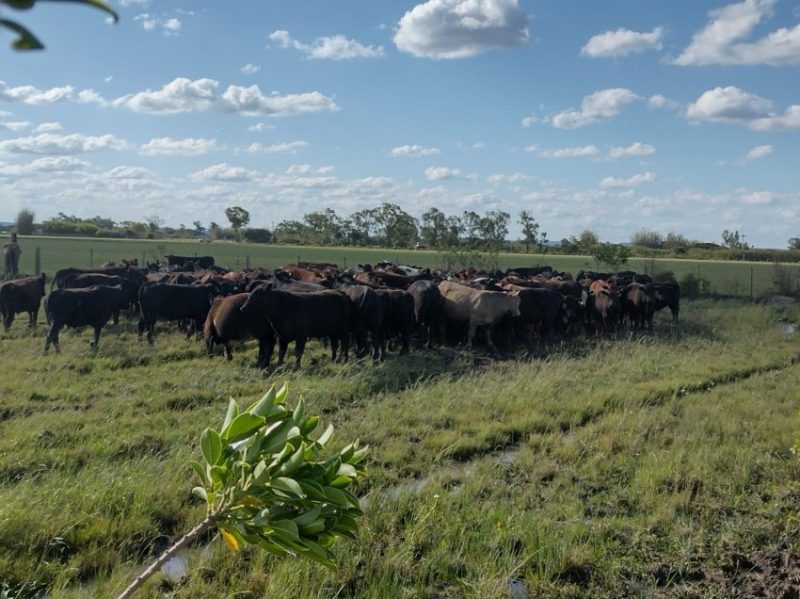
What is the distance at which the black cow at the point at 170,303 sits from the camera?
15453mm

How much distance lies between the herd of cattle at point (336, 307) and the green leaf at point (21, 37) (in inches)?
479

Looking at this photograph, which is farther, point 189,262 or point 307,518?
point 189,262

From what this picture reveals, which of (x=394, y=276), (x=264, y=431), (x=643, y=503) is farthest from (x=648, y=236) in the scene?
(x=264, y=431)

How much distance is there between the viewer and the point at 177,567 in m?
5.05

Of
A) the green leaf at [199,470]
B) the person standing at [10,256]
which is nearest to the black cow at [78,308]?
the green leaf at [199,470]

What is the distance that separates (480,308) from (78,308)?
8933 millimetres

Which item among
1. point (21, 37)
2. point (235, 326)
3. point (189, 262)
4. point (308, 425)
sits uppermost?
point (21, 37)

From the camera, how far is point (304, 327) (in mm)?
13359

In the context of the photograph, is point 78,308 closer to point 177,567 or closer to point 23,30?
point 177,567

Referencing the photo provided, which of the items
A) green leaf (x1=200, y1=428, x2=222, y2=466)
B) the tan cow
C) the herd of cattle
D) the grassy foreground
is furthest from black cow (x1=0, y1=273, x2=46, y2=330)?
green leaf (x1=200, y1=428, x2=222, y2=466)

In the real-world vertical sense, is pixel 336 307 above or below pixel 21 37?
below

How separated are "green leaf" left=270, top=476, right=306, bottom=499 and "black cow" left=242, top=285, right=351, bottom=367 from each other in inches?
441

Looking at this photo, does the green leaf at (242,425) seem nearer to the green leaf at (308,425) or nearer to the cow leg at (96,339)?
the green leaf at (308,425)

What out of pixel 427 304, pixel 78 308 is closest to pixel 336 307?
pixel 427 304
